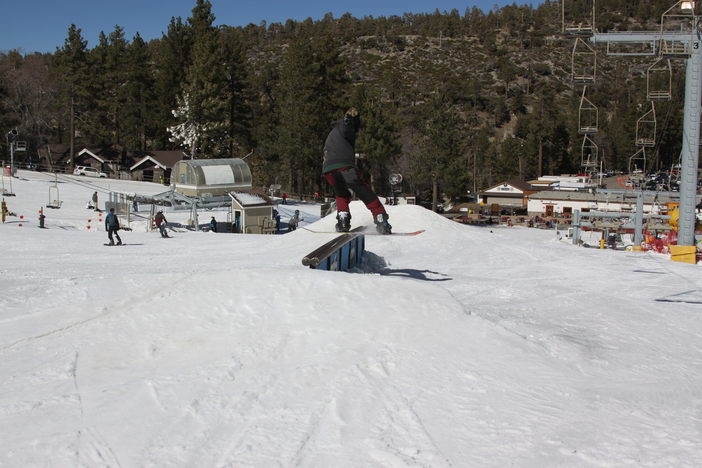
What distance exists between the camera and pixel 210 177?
138 feet

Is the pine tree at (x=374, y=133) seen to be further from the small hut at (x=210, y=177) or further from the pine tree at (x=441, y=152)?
the small hut at (x=210, y=177)

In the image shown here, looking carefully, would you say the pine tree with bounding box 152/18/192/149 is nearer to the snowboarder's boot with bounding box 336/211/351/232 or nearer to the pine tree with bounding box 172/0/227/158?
the pine tree with bounding box 172/0/227/158

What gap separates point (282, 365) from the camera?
922 cm

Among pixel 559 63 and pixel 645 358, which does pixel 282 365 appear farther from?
pixel 559 63

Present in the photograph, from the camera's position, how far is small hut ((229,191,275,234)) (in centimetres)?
3550

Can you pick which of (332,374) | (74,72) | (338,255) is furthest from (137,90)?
(332,374)

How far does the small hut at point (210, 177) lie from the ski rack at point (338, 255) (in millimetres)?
23226

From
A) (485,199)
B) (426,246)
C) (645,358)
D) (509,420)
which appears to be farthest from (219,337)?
(485,199)

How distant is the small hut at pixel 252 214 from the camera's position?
35.5m

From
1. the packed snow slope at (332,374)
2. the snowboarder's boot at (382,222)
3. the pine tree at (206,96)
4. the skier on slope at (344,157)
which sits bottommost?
the packed snow slope at (332,374)

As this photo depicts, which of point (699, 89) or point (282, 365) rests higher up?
point (699, 89)

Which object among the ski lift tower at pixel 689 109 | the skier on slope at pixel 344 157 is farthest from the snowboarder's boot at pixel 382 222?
the ski lift tower at pixel 689 109

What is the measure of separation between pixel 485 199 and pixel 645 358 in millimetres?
58111

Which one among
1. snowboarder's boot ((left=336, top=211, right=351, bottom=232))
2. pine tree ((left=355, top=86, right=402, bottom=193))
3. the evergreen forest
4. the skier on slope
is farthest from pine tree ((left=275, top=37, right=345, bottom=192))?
the skier on slope
